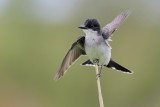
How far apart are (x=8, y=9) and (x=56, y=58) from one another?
2.43 metres

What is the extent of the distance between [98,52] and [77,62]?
149 inches

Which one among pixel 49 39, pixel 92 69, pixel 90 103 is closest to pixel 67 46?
pixel 49 39

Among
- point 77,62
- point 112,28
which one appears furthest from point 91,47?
point 77,62

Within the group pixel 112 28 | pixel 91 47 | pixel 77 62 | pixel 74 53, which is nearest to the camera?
pixel 91 47

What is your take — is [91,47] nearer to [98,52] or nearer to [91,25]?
[98,52]

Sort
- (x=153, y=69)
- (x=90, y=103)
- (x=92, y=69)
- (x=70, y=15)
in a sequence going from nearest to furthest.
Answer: (x=90, y=103) < (x=92, y=69) < (x=153, y=69) < (x=70, y=15)

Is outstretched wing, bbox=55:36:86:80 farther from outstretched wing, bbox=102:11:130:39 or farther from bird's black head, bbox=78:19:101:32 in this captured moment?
outstretched wing, bbox=102:11:130:39

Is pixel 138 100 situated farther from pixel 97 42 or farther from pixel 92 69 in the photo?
pixel 97 42

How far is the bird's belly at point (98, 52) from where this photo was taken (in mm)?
4664

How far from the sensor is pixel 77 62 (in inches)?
333

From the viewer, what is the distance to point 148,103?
7.84 meters

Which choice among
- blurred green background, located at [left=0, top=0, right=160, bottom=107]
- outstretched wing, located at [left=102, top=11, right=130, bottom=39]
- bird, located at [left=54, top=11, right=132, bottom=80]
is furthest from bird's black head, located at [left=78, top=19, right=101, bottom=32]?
blurred green background, located at [left=0, top=0, right=160, bottom=107]

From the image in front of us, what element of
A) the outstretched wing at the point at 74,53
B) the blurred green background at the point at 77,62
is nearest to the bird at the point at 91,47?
the outstretched wing at the point at 74,53

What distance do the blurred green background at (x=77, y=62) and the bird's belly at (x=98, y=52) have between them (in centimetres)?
294
